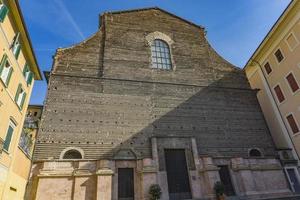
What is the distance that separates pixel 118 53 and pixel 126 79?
7.72ft

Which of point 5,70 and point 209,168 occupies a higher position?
point 5,70

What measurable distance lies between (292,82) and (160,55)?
9.58m

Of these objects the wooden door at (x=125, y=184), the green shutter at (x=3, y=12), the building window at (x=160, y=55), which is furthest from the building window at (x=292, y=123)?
the green shutter at (x=3, y=12)

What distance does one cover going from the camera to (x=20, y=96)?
10938 millimetres

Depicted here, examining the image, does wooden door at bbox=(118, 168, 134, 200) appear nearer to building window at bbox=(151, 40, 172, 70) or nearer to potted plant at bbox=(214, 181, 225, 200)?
potted plant at bbox=(214, 181, 225, 200)

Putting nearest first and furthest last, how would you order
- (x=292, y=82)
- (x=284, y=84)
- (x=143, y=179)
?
1. (x=143, y=179)
2. (x=292, y=82)
3. (x=284, y=84)

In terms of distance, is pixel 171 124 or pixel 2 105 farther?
pixel 171 124

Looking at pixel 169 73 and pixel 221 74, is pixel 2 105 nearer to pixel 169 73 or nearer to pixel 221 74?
pixel 169 73

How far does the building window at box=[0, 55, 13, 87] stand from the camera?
861 centimetres

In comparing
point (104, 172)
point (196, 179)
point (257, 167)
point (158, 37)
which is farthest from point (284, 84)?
point (104, 172)

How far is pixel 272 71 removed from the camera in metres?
17.6

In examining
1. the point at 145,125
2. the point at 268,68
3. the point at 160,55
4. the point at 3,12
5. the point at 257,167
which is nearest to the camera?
the point at 3,12

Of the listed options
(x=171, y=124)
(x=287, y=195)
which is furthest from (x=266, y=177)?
(x=171, y=124)

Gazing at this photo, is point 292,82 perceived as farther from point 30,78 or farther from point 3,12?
point 3,12
